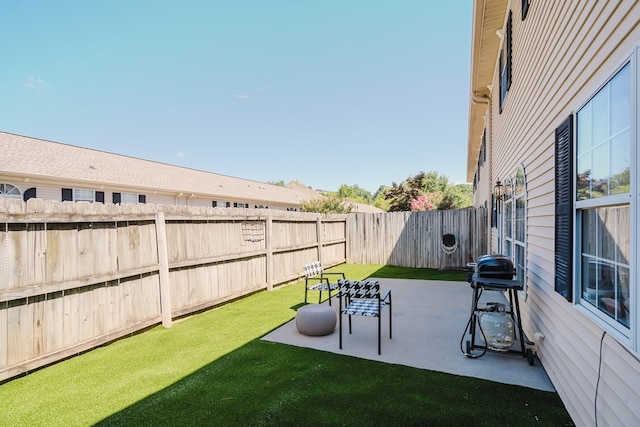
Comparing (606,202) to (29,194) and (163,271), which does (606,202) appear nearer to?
(163,271)

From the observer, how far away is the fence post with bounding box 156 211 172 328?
4930mm

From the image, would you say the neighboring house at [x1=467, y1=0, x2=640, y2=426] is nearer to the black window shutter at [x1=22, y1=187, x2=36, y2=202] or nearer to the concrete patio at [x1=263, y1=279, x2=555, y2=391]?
the concrete patio at [x1=263, y1=279, x2=555, y2=391]

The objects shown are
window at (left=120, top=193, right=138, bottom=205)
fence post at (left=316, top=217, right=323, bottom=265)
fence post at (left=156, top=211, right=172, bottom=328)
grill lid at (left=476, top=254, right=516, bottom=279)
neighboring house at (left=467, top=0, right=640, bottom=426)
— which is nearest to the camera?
neighboring house at (left=467, top=0, right=640, bottom=426)

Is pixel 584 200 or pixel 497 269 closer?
pixel 584 200

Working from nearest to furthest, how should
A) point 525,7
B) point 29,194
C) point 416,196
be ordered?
1. point 525,7
2. point 29,194
3. point 416,196

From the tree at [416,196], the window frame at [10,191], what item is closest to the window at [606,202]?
the window frame at [10,191]

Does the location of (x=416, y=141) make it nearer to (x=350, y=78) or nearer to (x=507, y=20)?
(x=350, y=78)

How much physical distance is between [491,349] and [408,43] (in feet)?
33.3

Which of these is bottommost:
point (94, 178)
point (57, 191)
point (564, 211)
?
point (564, 211)

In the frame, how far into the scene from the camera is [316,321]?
4398 millimetres

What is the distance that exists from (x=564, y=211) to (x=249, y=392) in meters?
3.12

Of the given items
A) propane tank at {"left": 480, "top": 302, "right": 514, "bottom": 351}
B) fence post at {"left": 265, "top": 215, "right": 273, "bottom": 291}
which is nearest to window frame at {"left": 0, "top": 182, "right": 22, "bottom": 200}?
fence post at {"left": 265, "top": 215, "right": 273, "bottom": 291}

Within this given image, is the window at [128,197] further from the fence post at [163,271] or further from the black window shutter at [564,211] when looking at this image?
the black window shutter at [564,211]

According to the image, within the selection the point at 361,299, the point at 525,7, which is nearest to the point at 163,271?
the point at 361,299
